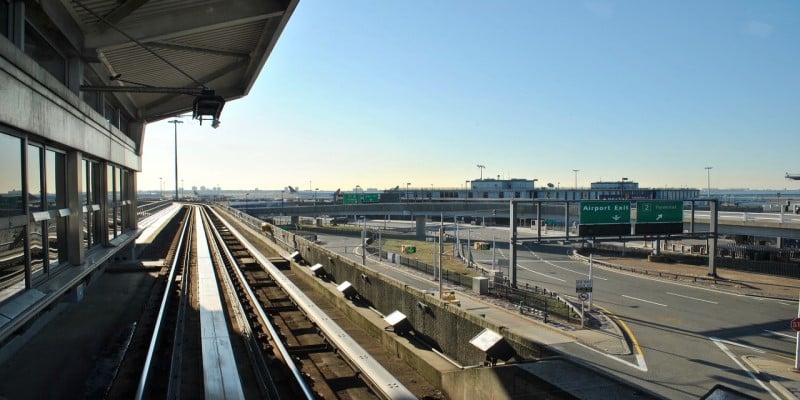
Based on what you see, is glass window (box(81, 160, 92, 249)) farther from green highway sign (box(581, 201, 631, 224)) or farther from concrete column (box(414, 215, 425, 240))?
concrete column (box(414, 215, 425, 240))

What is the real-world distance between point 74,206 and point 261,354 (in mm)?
5908

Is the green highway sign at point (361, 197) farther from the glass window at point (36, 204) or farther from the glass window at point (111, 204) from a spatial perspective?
the glass window at point (36, 204)

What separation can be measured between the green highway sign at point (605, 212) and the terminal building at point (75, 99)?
22.9 meters

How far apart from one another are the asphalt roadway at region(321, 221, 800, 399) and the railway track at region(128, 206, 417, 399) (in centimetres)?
428

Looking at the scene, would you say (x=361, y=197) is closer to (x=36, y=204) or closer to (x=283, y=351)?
(x=283, y=351)

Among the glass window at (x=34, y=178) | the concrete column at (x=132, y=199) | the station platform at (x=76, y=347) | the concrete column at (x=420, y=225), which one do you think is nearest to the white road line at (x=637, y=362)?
the station platform at (x=76, y=347)

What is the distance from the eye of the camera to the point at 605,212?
32375mm

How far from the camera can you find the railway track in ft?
25.0

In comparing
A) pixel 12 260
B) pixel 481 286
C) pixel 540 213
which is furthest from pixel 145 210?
pixel 12 260

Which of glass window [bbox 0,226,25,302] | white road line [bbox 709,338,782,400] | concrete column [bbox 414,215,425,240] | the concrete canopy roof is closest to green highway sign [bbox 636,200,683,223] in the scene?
white road line [bbox 709,338,782,400]

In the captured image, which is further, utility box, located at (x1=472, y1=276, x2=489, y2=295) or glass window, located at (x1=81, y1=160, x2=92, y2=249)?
utility box, located at (x1=472, y1=276, x2=489, y2=295)

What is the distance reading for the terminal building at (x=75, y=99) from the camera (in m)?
7.43

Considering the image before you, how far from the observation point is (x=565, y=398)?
19.8 feet

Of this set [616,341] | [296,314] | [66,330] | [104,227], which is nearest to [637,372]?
[616,341]
